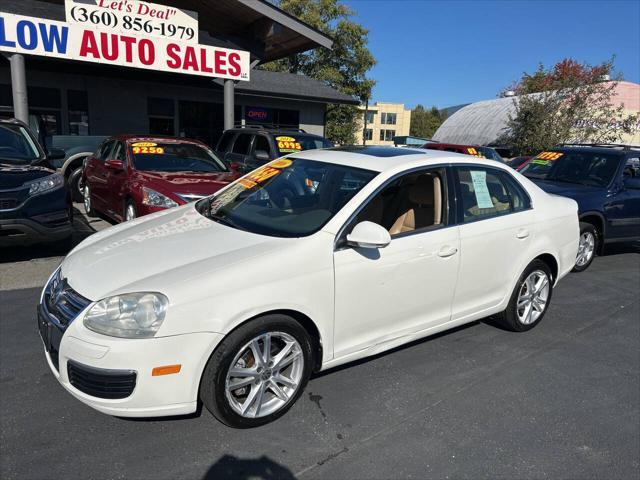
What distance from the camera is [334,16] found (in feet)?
113

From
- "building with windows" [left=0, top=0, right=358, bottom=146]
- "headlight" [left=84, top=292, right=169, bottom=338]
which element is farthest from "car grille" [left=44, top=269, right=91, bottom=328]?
"building with windows" [left=0, top=0, right=358, bottom=146]

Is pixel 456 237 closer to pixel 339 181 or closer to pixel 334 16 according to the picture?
pixel 339 181

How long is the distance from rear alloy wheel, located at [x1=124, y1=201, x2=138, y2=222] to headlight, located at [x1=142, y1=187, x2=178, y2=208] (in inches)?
13.7

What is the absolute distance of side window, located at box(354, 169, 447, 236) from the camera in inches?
142

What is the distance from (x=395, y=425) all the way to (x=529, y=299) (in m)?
2.16

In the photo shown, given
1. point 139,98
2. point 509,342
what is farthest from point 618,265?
point 139,98

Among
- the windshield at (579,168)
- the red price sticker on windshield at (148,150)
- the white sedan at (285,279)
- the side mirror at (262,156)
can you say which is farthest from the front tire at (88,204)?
the windshield at (579,168)

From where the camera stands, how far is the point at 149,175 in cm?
677

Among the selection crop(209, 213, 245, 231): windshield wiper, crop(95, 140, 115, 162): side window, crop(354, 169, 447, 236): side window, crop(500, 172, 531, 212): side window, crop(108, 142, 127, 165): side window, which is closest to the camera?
crop(209, 213, 245, 231): windshield wiper

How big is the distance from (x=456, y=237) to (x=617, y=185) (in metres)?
4.84

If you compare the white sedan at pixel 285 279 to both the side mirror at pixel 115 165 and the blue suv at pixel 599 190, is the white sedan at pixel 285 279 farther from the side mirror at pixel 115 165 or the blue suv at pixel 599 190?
the side mirror at pixel 115 165

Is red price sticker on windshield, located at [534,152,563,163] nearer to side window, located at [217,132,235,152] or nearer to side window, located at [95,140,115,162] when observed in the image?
side window, located at [217,132,235,152]

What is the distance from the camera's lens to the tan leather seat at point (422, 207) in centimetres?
367

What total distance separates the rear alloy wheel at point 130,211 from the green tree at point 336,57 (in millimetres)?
28456
